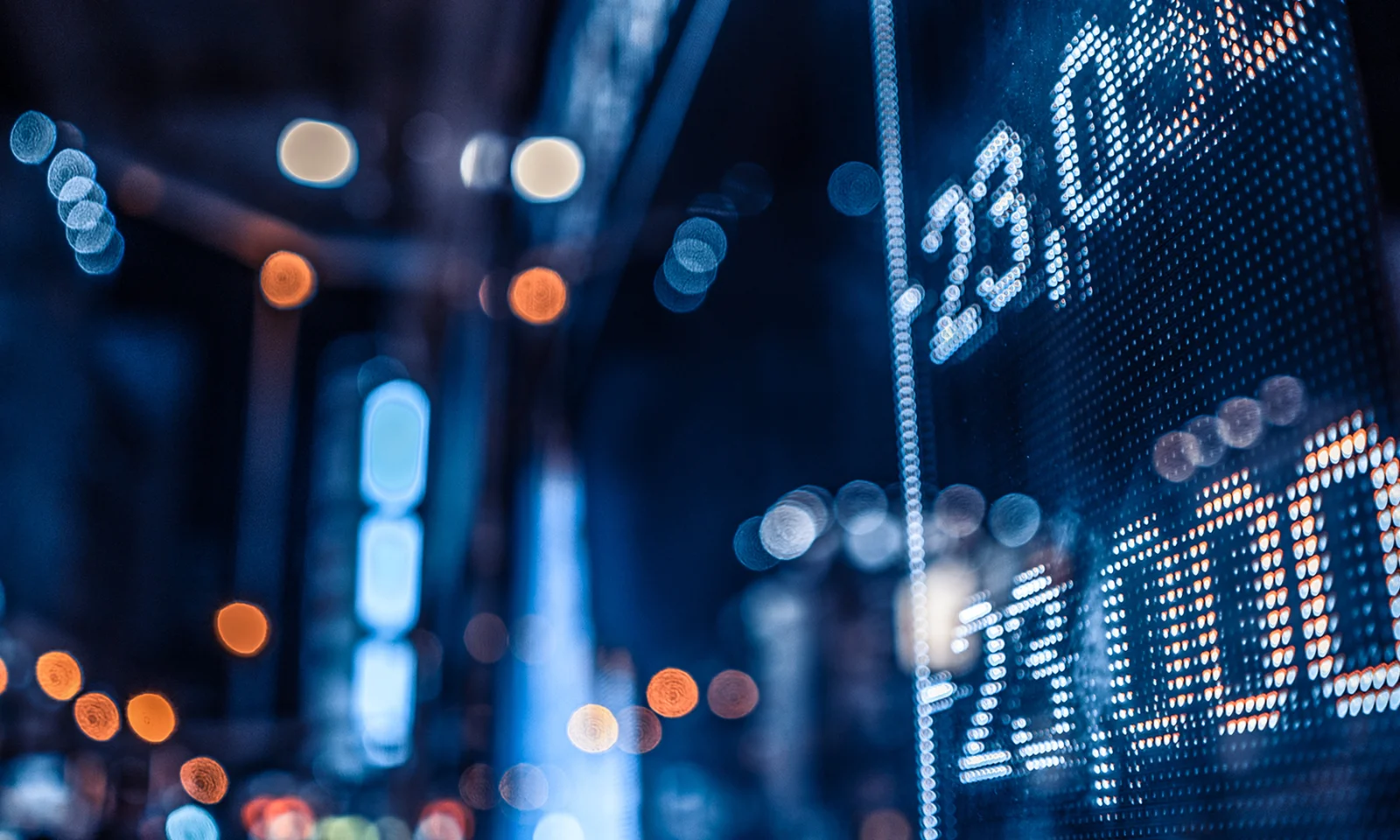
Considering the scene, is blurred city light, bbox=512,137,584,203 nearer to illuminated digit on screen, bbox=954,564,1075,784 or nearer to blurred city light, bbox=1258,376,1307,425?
illuminated digit on screen, bbox=954,564,1075,784

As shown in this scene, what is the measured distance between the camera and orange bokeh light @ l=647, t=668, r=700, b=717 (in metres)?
7.16

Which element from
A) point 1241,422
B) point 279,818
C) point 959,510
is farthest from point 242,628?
point 1241,422

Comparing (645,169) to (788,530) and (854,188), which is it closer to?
(854,188)

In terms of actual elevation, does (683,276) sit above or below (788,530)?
above

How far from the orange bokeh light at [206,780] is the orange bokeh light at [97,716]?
732 millimetres

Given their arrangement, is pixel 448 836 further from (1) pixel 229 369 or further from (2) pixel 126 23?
(2) pixel 126 23

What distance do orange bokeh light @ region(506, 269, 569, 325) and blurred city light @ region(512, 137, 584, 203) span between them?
0.83 metres

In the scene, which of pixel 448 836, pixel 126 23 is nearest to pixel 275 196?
pixel 126 23

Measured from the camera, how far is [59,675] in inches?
213

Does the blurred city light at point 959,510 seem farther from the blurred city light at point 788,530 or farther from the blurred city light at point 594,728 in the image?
the blurred city light at point 594,728

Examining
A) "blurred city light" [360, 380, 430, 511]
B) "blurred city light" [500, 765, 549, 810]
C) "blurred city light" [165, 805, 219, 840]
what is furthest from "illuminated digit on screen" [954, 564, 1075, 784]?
"blurred city light" [360, 380, 430, 511]

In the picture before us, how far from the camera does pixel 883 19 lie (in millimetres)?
2166

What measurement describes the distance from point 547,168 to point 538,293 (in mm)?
1131

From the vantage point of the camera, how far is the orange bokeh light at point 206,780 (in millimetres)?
6543
